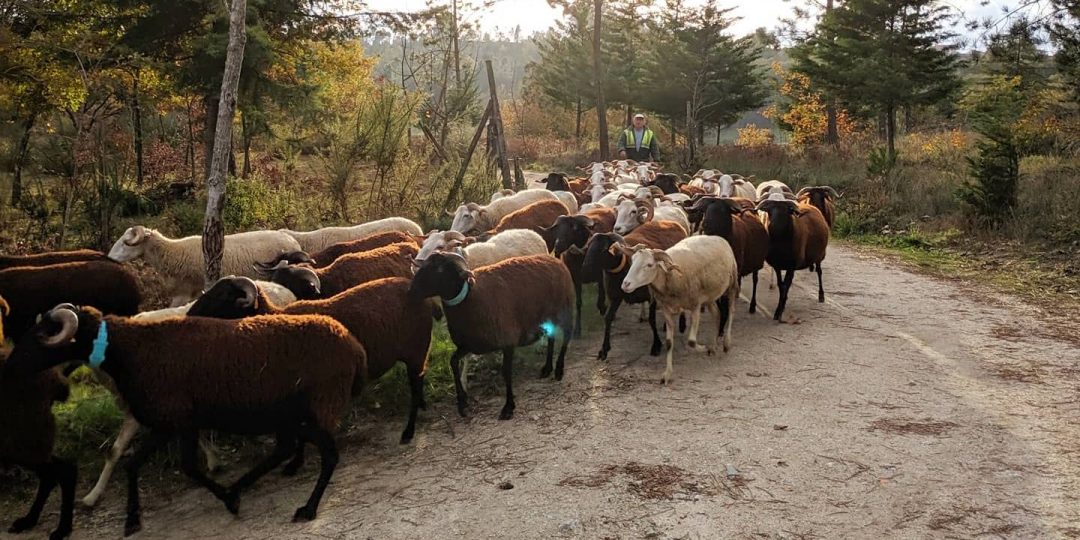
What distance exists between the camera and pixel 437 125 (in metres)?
29.3

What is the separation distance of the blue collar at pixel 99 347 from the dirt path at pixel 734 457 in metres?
1.24

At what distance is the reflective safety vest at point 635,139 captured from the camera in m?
20.0

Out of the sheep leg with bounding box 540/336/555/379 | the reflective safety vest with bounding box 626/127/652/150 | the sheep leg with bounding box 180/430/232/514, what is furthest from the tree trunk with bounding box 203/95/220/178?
the sheep leg with bounding box 180/430/232/514

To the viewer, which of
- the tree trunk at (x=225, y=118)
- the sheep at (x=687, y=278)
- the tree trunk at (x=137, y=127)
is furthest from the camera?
the tree trunk at (x=137, y=127)

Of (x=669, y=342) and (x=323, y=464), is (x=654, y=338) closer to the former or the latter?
(x=669, y=342)

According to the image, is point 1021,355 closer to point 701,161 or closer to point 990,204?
point 990,204

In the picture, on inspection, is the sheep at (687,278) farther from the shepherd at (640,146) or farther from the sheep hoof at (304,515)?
the shepherd at (640,146)

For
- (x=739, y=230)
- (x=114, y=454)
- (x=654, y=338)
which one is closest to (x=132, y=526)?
(x=114, y=454)

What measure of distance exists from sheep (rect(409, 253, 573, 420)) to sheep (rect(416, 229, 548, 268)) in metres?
1.03

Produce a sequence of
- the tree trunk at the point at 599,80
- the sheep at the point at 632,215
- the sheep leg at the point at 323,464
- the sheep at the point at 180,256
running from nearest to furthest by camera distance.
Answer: the sheep leg at the point at 323,464 < the sheep at the point at 180,256 < the sheep at the point at 632,215 < the tree trunk at the point at 599,80

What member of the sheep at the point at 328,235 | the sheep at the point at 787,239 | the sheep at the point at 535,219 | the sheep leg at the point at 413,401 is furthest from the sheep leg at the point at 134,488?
the sheep at the point at 787,239

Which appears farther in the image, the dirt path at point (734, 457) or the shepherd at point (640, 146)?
the shepherd at point (640, 146)

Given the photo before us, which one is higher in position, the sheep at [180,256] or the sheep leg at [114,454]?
the sheep at [180,256]

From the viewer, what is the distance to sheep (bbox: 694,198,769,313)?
Result: 9172mm
